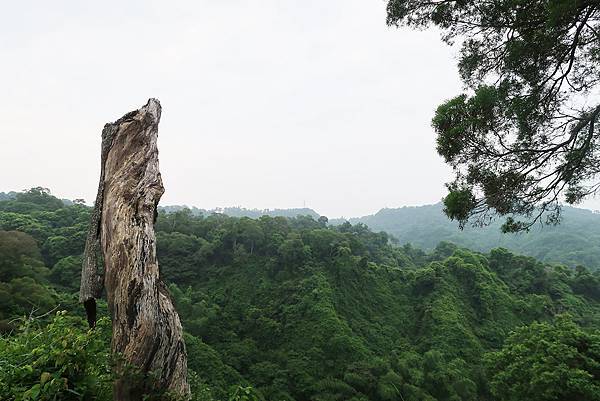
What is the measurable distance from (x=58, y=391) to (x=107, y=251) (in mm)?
835

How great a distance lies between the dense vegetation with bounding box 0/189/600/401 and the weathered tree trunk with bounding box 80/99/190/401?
10.8m

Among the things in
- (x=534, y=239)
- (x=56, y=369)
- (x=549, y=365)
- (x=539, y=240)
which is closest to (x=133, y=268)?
(x=56, y=369)

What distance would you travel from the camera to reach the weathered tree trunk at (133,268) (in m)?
1.94

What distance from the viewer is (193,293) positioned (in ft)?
92.6

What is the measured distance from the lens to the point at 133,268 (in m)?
2.09

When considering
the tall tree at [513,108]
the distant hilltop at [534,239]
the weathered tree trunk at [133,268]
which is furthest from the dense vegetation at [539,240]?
the weathered tree trunk at [133,268]

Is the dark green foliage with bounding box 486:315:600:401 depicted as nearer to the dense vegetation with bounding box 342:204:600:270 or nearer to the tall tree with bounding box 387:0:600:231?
the tall tree with bounding box 387:0:600:231

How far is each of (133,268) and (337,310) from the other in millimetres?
28338

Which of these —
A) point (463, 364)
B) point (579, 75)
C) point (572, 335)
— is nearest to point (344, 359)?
point (463, 364)

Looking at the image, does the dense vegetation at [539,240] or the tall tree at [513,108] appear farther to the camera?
the dense vegetation at [539,240]

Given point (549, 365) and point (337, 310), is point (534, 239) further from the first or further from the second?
point (549, 365)

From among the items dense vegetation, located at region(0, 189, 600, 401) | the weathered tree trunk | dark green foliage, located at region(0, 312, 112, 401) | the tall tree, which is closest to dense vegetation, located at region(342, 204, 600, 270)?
dense vegetation, located at region(0, 189, 600, 401)

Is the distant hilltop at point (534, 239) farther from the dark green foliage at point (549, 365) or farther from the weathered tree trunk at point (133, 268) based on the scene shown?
the weathered tree trunk at point (133, 268)

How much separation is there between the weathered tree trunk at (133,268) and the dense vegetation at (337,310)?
1085 cm
